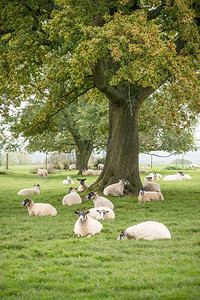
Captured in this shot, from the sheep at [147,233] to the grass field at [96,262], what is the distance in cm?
31

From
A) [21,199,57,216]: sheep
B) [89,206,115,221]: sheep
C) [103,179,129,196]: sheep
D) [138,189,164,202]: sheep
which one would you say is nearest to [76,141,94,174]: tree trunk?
[103,179,129,196]: sheep

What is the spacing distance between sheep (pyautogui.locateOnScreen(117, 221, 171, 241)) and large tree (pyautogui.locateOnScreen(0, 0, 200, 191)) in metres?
6.38

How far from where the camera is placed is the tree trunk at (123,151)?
1862 centimetres

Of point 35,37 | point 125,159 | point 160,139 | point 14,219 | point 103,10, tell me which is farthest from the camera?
point 160,139

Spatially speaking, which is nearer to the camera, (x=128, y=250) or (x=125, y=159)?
(x=128, y=250)

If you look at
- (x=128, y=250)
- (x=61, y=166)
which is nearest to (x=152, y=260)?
(x=128, y=250)

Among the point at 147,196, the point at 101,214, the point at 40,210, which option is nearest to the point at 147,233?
the point at 101,214

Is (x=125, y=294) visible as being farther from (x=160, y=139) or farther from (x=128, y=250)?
(x=160, y=139)

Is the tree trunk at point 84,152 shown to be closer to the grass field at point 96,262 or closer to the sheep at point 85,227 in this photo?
the grass field at point 96,262

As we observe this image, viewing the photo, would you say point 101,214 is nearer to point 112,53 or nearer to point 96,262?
point 96,262

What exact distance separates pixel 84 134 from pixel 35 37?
17.6 m

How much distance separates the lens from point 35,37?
17.1 m

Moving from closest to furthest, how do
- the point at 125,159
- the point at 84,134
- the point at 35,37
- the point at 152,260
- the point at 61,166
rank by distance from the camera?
the point at 152,260 < the point at 35,37 < the point at 125,159 < the point at 84,134 < the point at 61,166

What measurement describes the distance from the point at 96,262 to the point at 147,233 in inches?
97.9
